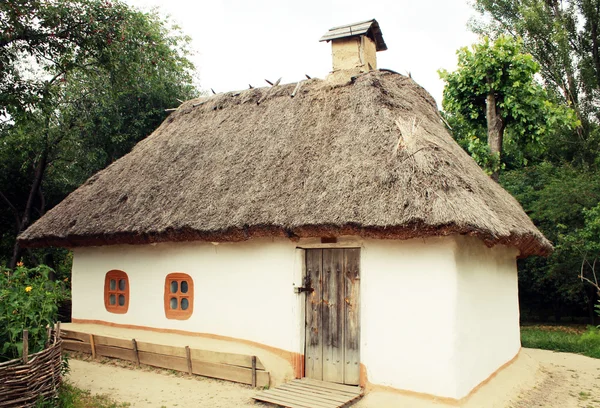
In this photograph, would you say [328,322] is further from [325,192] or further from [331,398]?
[325,192]

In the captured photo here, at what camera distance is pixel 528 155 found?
22344mm

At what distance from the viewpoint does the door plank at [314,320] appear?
7746mm

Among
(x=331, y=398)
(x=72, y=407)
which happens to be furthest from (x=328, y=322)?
(x=72, y=407)

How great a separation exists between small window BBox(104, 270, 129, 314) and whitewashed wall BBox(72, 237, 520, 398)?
0.49ft

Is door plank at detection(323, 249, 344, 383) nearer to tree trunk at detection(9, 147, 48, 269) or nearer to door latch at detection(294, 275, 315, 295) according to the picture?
door latch at detection(294, 275, 315, 295)

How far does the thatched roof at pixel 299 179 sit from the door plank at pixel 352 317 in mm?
628

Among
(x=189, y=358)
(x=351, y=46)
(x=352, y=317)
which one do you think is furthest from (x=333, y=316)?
(x=351, y=46)

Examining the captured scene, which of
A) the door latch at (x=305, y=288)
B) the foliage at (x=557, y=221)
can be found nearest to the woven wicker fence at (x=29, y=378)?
the door latch at (x=305, y=288)

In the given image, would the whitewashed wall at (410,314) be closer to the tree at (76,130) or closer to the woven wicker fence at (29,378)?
the woven wicker fence at (29,378)

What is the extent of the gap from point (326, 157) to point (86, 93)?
1205 cm

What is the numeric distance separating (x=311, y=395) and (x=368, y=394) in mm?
800

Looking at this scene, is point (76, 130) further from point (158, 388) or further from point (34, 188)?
point (158, 388)

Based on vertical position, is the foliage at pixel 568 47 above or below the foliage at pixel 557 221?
above

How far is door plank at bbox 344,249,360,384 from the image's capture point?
7363mm
